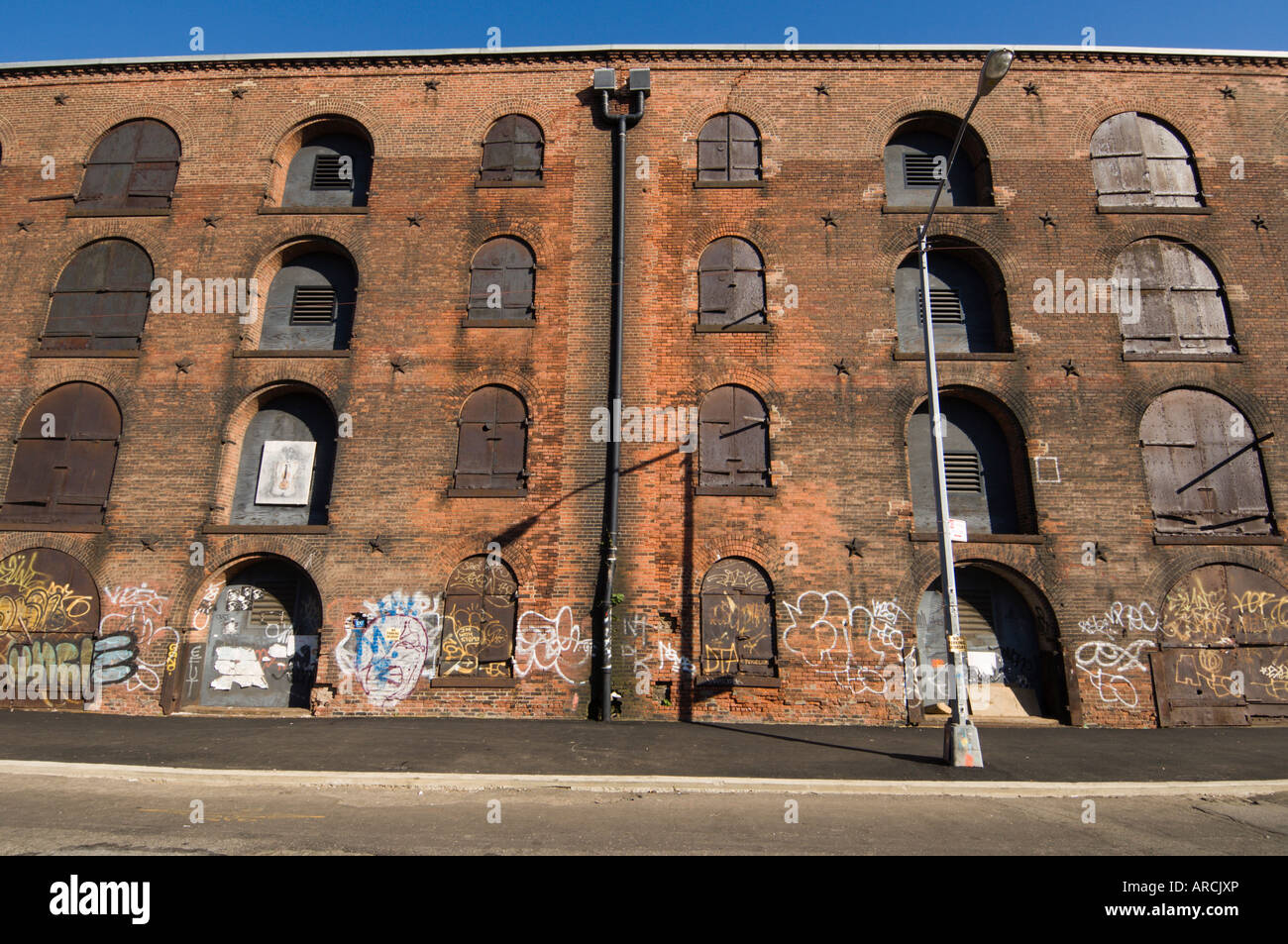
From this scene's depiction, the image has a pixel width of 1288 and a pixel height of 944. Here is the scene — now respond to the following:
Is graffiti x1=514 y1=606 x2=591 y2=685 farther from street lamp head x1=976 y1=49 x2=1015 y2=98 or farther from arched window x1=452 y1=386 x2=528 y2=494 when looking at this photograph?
street lamp head x1=976 y1=49 x2=1015 y2=98

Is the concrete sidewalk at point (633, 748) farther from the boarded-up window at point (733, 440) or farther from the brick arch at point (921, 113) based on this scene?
the brick arch at point (921, 113)

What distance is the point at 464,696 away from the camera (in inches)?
484

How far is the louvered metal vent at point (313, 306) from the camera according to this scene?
15023 millimetres

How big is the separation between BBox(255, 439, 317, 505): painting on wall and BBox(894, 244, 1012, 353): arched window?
12791 millimetres

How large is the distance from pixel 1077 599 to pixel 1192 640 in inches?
85.5

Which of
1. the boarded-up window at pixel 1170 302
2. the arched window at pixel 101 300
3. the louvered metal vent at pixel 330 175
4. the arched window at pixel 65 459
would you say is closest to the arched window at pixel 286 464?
the arched window at pixel 65 459

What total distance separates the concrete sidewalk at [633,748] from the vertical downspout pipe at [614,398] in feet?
A: 3.90

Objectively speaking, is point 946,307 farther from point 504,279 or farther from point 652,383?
point 504,279

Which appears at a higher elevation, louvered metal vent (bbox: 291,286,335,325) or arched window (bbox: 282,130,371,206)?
arched window (bbox: 282,130,371,206)

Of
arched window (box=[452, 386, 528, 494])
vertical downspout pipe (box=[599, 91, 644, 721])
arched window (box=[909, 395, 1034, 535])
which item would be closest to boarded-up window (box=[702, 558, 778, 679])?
vertical downspout pipe (box=[599, 91, 644, 721])

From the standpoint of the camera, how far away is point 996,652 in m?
13.0

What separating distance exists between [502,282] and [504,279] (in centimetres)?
8

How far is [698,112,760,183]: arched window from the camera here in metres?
15.2

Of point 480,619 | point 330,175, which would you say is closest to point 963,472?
point 480,619
